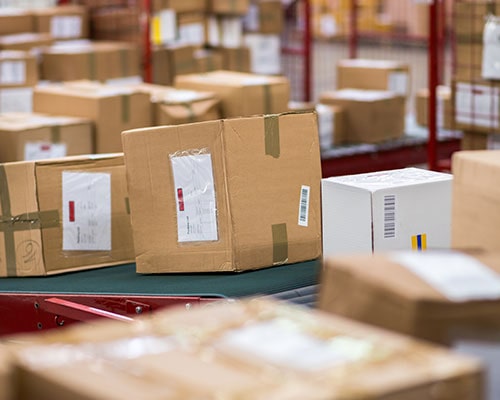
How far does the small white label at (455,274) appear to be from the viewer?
204 centimetres

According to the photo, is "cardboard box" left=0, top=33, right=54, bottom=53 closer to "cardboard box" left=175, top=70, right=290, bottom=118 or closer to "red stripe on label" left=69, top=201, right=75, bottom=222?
"cardboard box" left=175, top=70, right=290, bottom=118

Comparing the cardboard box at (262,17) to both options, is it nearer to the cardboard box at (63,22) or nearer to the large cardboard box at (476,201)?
the cardboard box at (63,22)

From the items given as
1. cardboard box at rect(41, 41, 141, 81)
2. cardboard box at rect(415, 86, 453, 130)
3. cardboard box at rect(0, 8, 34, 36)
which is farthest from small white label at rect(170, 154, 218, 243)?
cardboard box at rect(0, 8, 34, 36)

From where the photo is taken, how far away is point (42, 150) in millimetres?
5410

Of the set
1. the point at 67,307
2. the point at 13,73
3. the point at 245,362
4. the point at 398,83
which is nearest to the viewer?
the point at 245,362

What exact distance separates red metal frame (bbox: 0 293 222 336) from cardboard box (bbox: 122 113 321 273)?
0.27 m

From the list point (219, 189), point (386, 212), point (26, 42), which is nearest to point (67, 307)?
point (219, 189)

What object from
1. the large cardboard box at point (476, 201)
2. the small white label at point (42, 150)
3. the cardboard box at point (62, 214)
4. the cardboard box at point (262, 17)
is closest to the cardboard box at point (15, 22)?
the cardboard box at point (262, 17)

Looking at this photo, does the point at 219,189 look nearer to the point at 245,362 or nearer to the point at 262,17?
the point at 245,362

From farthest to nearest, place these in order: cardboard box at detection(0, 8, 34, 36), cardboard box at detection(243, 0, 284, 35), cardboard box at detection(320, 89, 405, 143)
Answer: cardboard box at detection(243, 0, 284, 35), cardboard box at detection(0, 8, 34, 36), cardboard box at detection(320, 89, 405, 143)

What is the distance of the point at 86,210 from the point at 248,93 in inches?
67.6

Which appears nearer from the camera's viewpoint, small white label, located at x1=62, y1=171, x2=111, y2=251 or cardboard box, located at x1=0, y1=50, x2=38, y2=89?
small white label, located at x1=62, y1=171, x2=111, y2=251

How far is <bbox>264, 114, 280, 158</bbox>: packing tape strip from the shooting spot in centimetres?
404

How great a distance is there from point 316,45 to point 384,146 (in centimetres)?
1032
